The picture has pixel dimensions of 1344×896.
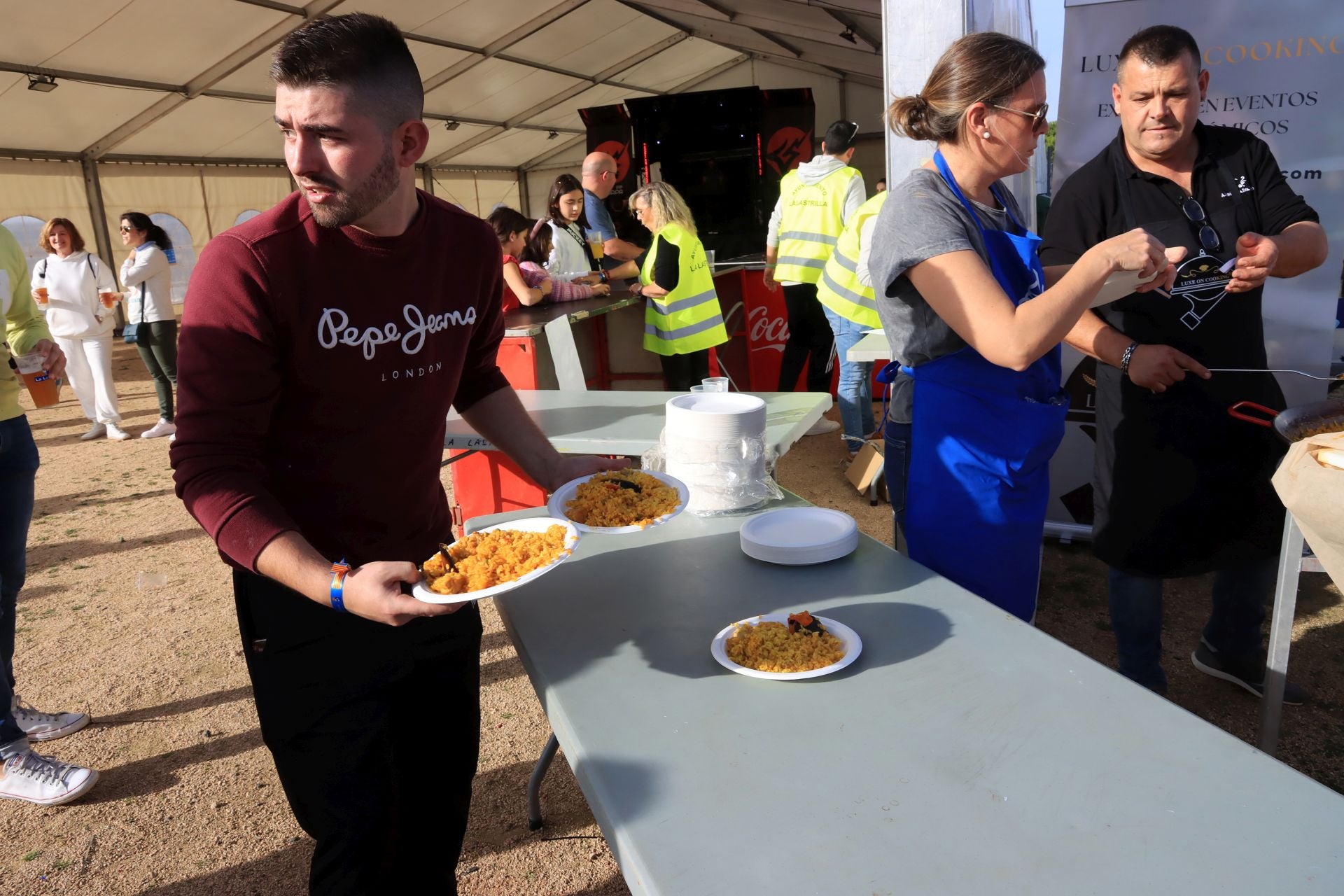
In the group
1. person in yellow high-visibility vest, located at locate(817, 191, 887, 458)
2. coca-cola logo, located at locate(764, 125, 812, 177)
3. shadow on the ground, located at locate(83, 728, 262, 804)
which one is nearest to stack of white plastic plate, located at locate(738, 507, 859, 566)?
shadow on the ground, located at locate(83, 728, 262, 804)

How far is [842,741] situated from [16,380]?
2733 mm

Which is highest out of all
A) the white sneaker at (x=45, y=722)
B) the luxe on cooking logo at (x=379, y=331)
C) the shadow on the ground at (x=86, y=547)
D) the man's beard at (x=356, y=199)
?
the man's beard at (x=356, y=199)

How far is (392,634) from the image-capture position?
1454 mm

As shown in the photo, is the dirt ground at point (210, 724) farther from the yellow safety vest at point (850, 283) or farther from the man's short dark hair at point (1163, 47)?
the man's short dark hair at point (1163, 47)

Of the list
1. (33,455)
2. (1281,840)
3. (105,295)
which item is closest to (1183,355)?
(1281,840)

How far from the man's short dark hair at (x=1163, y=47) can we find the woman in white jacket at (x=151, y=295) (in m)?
6.91

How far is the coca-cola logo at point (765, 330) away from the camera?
24.2 ft

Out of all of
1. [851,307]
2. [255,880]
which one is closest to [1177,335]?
[255,880]

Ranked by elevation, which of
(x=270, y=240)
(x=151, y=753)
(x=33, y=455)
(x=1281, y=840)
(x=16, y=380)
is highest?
(x=270, y=240)

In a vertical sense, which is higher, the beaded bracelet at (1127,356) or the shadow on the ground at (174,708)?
the beaded bracelet at (1127,356)

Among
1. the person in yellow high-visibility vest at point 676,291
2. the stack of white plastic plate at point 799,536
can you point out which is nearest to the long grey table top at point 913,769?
the stack of white plastic plate at point 799,536

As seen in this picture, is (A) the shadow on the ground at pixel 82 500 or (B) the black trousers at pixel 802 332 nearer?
(A) the shadow on the ground at pixel 82 500

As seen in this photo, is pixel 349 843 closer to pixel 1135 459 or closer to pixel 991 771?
pixel 991 771

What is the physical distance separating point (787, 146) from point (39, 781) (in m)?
12.4
